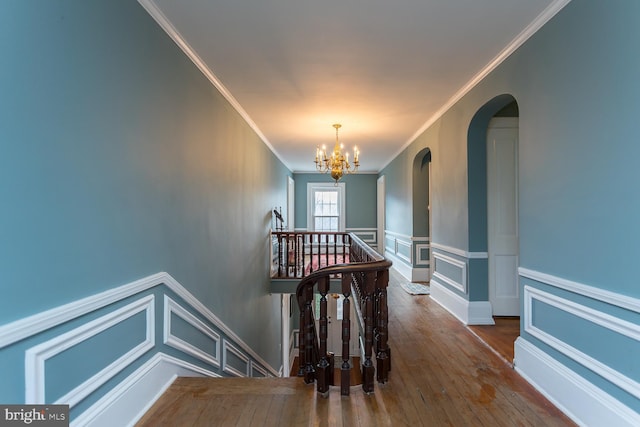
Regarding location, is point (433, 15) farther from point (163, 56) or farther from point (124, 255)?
point (124, 255)

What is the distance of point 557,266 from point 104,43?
9.58 ft

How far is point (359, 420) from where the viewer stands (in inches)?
69.5

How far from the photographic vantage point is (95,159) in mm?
1532

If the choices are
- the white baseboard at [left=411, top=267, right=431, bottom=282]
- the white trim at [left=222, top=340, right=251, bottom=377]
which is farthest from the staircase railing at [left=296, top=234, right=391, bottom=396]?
the white baseboard at [left=411, top=267, right=431, bottom=282]

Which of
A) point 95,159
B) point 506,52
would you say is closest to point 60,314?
point 95,159

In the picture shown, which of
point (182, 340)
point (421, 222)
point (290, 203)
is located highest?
point (290, 203)

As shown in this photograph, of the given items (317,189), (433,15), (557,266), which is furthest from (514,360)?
(317,189)

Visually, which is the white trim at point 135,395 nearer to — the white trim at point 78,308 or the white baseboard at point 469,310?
the white trim at point 78,308

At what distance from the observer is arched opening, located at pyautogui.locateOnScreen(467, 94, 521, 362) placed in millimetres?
3451

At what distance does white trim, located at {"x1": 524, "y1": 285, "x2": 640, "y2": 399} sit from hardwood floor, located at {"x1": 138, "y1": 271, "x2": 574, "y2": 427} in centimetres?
37

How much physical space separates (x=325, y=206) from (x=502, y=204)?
260 inches

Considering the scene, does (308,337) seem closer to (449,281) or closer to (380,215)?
(449,281)

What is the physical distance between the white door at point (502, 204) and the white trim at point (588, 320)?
1170 mm

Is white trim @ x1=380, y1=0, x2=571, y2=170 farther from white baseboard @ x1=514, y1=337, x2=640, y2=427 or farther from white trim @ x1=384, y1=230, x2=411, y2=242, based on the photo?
white trim @ x1=384, y1=230, x2=411, y2=242
